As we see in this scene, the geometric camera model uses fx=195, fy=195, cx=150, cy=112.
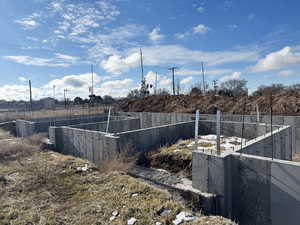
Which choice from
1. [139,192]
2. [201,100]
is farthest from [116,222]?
[201,100]

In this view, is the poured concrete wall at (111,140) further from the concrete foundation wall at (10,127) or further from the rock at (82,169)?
the concrete foundation wall at (10,127)

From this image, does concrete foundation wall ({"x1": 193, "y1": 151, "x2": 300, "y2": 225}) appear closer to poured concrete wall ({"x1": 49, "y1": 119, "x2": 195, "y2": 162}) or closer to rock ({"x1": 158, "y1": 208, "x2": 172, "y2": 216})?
rock ({"x1": 158, "y1": 208, "x2": 172, "y2": 216})

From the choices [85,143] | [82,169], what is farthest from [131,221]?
[85,143]

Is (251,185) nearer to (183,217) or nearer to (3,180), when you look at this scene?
(183,217)

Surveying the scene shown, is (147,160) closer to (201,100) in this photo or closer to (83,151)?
(83,151)

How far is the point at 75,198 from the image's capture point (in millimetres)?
3535

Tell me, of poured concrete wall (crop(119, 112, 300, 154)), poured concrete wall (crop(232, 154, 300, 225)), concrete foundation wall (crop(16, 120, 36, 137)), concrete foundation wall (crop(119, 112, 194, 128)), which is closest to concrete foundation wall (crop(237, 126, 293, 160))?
poured concrete wall (crop(232, 154, 300, 225))

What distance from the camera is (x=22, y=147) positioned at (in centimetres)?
648

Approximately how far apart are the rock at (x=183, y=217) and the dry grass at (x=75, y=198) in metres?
0.07

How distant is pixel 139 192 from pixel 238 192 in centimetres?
176

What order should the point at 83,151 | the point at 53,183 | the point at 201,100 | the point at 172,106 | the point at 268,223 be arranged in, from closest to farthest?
the point at 268,223 < the point at 53,183 < the point at 83,151 < the point at 201,100 < the point at 172,106

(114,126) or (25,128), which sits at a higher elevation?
(114,126)

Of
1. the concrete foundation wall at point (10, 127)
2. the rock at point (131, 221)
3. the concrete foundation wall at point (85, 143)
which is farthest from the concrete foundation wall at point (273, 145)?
the concrete foundation wall at point (10, 127)

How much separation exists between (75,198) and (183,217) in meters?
2.00
